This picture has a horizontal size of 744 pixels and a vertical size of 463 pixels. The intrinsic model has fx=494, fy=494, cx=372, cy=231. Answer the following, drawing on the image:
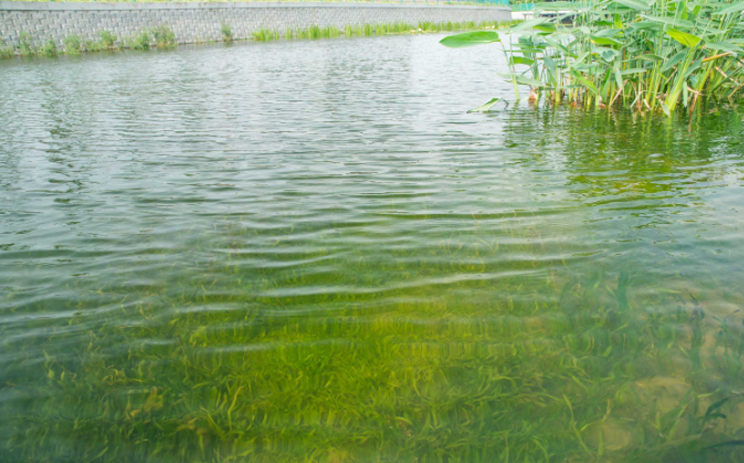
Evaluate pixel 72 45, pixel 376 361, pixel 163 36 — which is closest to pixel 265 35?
pixel 163 36

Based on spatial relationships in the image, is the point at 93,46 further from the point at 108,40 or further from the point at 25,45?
the point at 25,45

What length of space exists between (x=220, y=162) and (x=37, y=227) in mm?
1984

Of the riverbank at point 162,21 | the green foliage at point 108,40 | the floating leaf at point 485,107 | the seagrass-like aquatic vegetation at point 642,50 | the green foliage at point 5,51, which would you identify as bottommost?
the floating leaf at point 485,107

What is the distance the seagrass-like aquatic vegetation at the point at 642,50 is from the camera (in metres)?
6.09

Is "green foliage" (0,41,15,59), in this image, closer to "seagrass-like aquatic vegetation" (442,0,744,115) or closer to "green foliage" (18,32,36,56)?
"green foliage" (18,32,36,56)

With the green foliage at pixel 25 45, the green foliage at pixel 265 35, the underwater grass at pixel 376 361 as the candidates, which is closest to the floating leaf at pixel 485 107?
the underwater grass at pixel 376 361

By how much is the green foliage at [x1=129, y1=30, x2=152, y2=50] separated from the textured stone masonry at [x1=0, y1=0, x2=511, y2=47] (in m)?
0.91

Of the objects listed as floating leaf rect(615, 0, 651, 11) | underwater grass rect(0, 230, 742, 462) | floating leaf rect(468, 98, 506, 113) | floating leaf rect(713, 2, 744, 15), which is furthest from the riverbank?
floating leaf rect(713, 2, 744, 15)

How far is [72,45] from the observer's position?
76.9ft

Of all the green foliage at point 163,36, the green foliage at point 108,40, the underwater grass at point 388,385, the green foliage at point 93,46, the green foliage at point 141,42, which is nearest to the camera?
the underwater grass at point 388,385

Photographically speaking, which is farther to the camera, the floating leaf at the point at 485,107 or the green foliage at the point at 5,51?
the green foliage at the point at 5,51

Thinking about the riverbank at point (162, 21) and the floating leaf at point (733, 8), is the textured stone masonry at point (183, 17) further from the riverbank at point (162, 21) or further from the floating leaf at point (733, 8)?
the floating leaf at point (733, 8)

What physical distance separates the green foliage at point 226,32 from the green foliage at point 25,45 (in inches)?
433

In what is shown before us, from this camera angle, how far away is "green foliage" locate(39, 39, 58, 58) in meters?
22.6
